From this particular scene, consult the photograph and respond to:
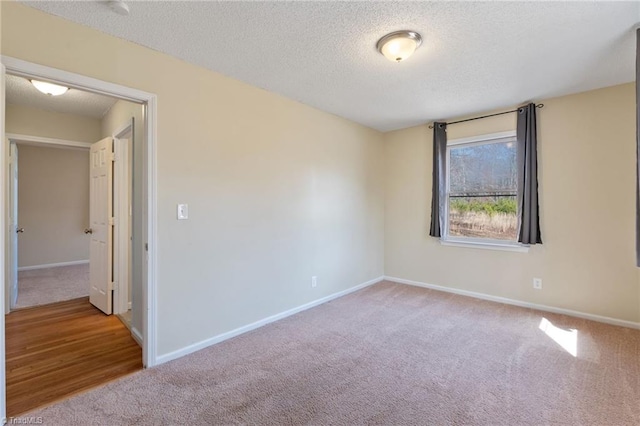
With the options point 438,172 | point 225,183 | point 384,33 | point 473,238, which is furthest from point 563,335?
point 225,183

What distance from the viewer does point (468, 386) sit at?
6.86 ft

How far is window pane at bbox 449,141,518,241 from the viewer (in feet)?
12.6

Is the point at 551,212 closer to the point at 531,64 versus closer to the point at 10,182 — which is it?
the point at 531,64

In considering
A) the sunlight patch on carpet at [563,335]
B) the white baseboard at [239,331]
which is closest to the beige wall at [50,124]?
the white baseboard at [239,331]

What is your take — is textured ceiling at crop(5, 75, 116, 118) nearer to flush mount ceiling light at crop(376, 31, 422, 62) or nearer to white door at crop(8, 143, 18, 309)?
white door at crop(8, 143, 18, 309)

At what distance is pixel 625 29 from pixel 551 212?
2.00 m

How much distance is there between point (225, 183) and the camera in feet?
9.32

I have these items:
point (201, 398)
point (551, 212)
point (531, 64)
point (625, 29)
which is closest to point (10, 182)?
point (201, 398)

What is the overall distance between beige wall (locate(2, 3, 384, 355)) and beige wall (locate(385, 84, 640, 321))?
200cm

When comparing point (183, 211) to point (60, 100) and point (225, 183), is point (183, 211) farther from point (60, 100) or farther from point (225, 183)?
point (60, 100)

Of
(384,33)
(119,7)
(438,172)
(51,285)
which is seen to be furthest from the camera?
(51,285)

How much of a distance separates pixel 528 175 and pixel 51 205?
8.59 metres

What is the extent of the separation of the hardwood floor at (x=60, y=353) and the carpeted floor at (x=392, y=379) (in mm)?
223

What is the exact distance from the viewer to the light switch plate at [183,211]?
2529 millimetres
